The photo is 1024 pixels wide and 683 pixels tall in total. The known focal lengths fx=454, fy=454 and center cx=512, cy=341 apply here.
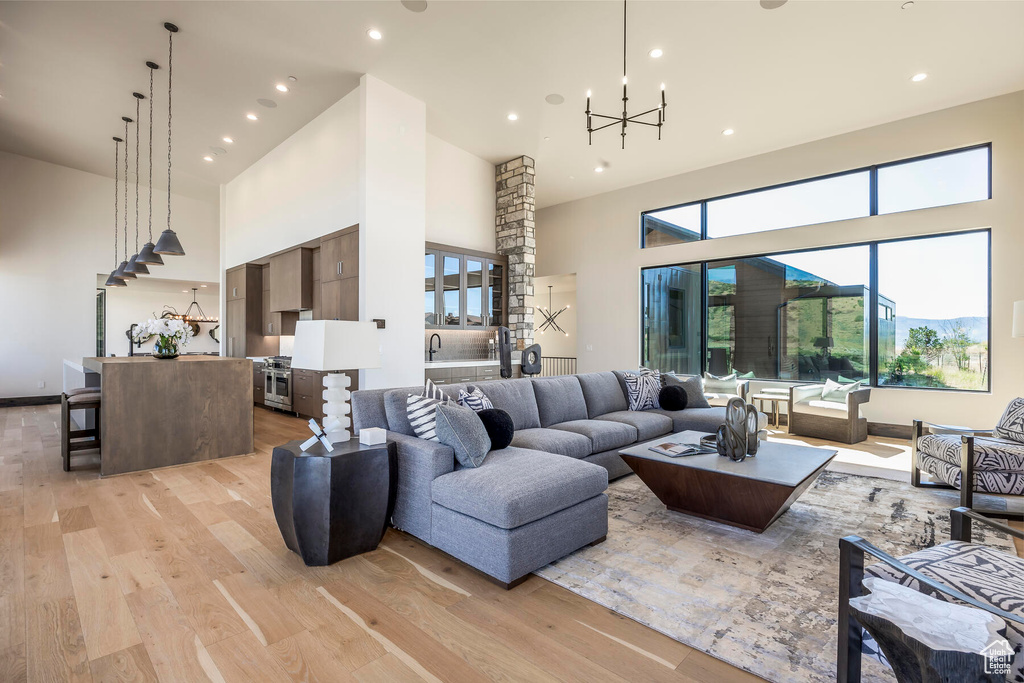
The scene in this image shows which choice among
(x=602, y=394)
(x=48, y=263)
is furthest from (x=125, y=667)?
(x=48, y=263)

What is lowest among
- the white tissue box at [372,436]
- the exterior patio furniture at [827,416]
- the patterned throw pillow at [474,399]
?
the exterior patio furniture at [827,416]

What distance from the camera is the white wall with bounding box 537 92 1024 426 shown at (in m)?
4.98

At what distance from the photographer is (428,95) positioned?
5309mm

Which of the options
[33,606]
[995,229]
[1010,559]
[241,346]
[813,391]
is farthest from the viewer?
[241,346]

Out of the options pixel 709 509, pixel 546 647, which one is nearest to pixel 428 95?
pixel 709 509

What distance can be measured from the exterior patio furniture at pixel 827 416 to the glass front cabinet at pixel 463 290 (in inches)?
167

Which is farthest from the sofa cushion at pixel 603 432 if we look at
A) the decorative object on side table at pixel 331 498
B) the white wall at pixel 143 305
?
the white wall at pixel 143 305

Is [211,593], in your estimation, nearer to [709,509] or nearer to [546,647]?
[546,647]

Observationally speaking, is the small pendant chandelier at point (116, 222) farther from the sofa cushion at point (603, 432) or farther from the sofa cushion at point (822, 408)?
the sofa cushion at point (822, 408)

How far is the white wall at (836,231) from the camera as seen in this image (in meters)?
4.98

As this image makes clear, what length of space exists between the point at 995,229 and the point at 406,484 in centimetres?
678

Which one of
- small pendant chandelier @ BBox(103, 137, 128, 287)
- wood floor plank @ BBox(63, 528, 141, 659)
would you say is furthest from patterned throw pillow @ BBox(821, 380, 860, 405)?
small pendant chandelier @ BBox(103, 137, 128, 287)

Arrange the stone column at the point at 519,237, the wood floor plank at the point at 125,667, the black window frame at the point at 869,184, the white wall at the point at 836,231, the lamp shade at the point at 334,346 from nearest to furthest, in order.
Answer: the wood floor plank at the point at 125,667 < the lamp shade at the point at 334,346 < the white wall at the point at 836,231 < the black window frame at the point at 869,184 < the stone column at the point at 519,237

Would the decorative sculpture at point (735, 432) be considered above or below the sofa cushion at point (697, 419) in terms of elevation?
above
